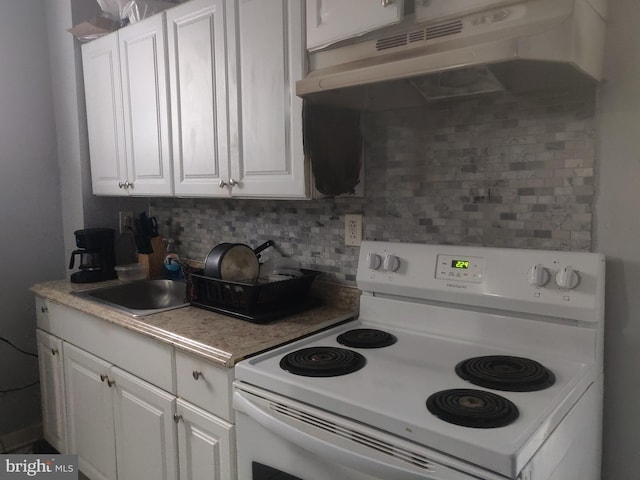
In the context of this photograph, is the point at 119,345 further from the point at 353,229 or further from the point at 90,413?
the point at 353,229

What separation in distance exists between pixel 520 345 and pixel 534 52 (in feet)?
2.41

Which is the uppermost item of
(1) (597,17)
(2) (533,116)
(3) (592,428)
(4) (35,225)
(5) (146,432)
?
(1) (597,17)

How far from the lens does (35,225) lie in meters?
2.52

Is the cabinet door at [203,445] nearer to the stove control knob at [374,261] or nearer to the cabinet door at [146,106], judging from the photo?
the stove control knob at [374,261]

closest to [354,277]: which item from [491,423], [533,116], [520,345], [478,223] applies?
[478,223]

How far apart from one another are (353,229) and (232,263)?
450 mm

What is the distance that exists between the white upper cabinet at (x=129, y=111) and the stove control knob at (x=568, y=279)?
1466 mm

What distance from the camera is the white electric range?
34.8 inches

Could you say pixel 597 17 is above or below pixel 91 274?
above

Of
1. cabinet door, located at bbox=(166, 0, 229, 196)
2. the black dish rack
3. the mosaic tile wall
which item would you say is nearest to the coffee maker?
cabinet door, located at bbox=(166, 0, 229, 196)

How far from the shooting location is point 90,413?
6.47 feet

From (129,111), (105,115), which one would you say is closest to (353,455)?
(129,111)

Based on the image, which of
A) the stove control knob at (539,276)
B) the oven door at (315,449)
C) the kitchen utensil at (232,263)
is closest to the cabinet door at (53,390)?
the kitchen utensil at (232,263)

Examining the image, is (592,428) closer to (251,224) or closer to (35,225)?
(251,224)
